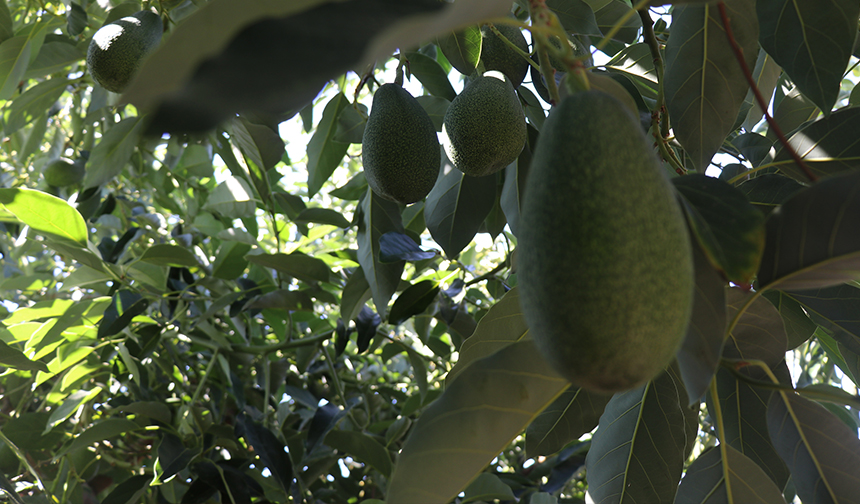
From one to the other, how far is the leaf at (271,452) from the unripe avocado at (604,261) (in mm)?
925

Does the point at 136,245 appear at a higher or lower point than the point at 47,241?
lower

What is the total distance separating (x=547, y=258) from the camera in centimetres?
36

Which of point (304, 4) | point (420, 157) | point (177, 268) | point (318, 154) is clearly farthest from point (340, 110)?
point (304, 4)

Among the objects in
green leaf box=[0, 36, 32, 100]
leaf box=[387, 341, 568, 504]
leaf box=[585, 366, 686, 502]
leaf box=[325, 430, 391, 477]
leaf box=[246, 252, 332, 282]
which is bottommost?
leaf box=[325, 430, 391, 477]

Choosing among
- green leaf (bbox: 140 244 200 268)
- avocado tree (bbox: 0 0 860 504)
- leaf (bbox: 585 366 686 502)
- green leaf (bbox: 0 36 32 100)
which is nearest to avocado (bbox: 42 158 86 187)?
avocado tree (bbox: 0 0 860 504)

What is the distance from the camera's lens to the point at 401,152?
0.82 meters

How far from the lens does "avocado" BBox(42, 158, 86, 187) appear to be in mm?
1554

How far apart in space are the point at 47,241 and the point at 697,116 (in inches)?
43.9

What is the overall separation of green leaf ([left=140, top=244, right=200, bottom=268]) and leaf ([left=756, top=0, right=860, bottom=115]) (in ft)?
3.74

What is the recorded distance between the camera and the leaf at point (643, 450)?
0.71 meters

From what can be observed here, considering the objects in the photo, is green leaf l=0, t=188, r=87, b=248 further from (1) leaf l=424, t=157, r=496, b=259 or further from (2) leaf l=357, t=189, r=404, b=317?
(1) leaf l=424, t=157, r=496, b=259

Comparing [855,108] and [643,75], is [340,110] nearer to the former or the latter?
[643,75]

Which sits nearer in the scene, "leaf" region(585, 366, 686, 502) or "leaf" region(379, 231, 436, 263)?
"leaf" region(585, 366, 686, 502)

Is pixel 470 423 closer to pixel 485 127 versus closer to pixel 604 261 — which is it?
pixel 604 261
